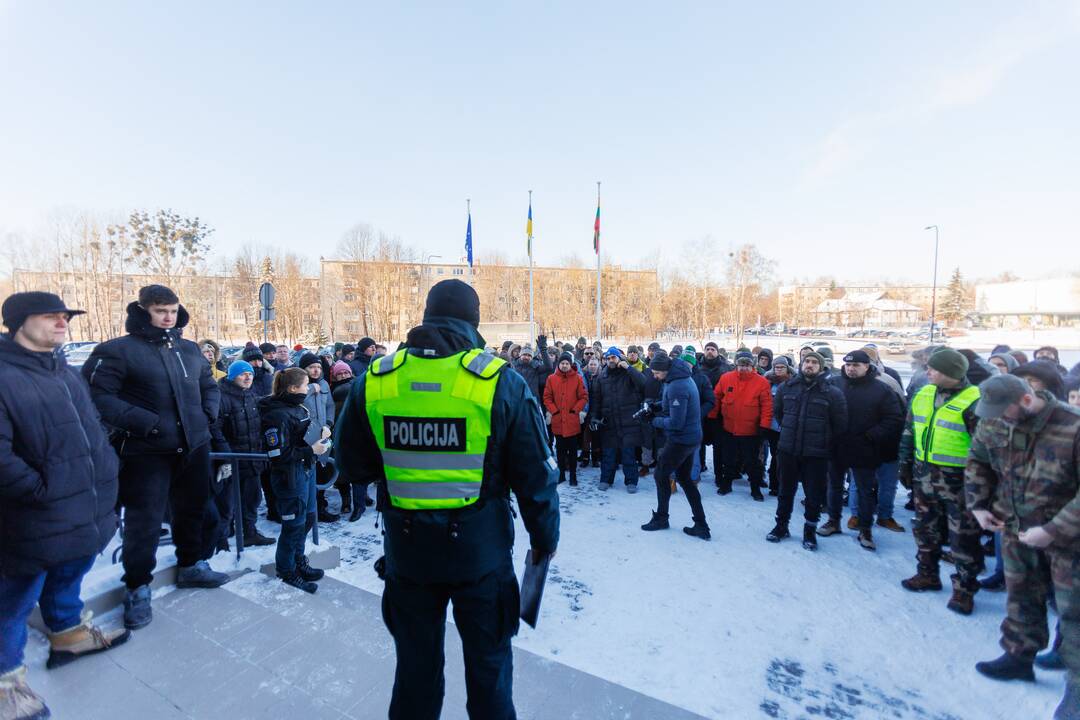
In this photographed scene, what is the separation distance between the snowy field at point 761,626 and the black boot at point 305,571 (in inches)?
13.0

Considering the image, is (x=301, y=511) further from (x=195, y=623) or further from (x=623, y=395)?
(x=623, y=395)

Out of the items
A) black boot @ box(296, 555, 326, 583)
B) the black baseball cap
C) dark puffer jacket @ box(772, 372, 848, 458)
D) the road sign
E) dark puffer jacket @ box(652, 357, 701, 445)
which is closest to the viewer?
the black baseball cap

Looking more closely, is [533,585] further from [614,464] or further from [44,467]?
[614,464]

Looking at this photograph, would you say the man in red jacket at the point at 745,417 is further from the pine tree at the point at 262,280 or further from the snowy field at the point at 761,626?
the pine tree at the point at 262,280

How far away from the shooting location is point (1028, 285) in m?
69.9

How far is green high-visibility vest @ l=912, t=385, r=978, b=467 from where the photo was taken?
3.77 m

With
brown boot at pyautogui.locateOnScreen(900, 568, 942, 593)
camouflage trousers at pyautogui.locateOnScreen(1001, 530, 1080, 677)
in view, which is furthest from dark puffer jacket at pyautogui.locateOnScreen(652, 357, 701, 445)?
camouflage trousers at pyautogui.locateOnScreen(1001, 530, 1080, 677)

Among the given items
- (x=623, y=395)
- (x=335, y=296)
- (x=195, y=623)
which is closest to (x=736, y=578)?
(x=623, y=395)

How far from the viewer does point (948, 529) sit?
392 centimetres

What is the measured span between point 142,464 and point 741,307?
39164 millimetres

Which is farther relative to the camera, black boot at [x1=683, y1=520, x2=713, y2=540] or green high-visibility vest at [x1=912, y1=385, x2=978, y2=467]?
black boot at [x1=683, y1=520, x2=713, y2=540]

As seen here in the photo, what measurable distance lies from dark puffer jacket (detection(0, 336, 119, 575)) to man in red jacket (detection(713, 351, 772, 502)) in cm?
642

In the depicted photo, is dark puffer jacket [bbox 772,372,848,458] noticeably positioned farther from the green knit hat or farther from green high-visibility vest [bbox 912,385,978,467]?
the green knit hat

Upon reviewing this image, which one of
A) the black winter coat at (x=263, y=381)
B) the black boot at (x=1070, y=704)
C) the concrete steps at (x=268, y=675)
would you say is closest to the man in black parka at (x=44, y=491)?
the concrete steps at (x=268, y=675)
